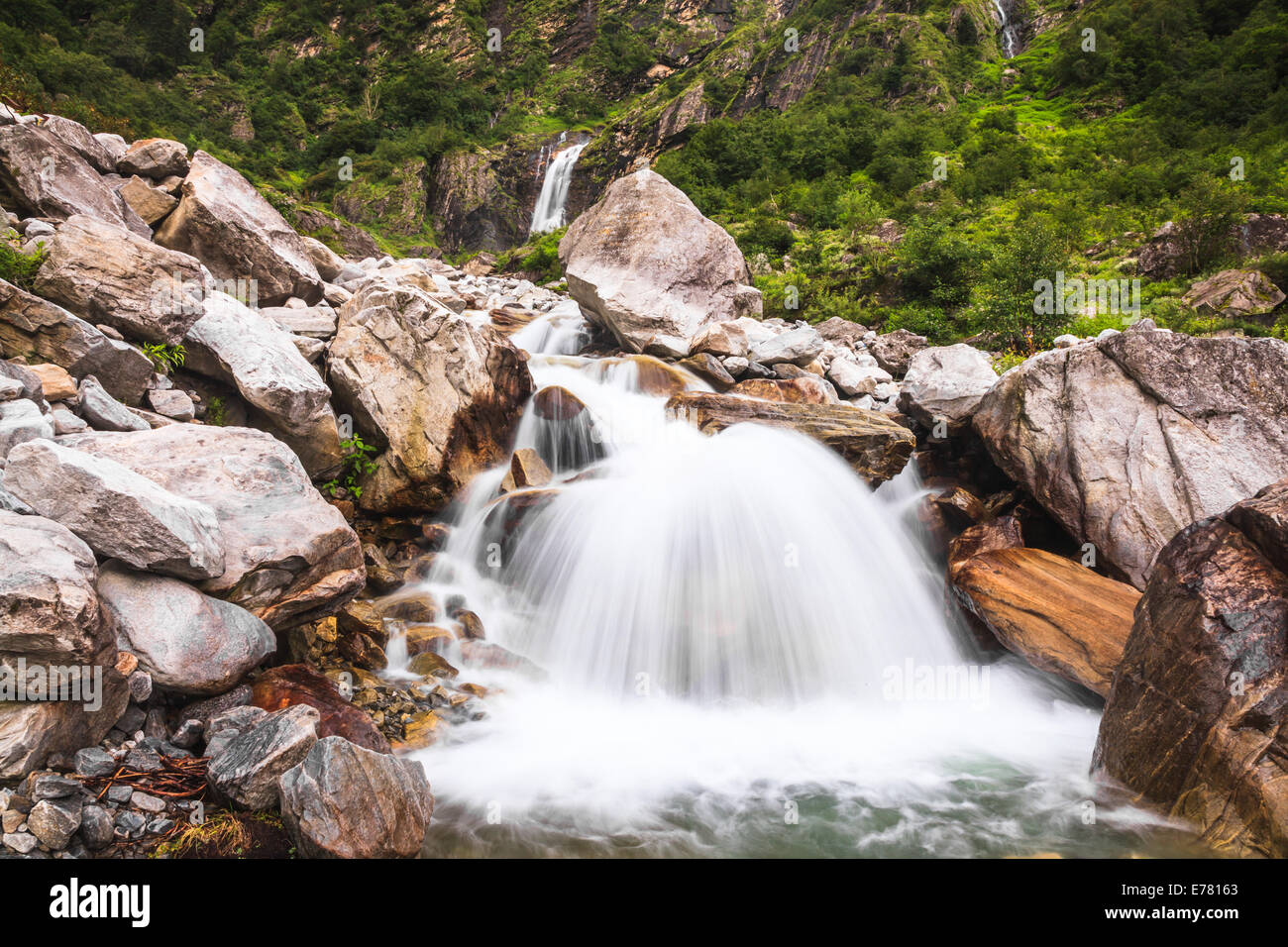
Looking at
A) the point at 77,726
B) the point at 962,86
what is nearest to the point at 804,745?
the point at 77,726

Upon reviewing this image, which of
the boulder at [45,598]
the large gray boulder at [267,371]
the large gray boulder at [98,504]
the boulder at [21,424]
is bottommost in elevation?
the boulder at [45,598]

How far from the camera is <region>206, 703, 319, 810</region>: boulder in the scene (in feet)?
12.2

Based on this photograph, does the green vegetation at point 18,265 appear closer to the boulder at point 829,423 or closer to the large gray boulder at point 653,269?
the boulder at point 829,423

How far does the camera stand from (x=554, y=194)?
1896 inches

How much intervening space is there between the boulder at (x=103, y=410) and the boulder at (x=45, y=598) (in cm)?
239

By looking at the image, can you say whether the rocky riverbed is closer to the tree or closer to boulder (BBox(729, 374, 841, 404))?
boulder (BBox(729, 374, 841, 404))

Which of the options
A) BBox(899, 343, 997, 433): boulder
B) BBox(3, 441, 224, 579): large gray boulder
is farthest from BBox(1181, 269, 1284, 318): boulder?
BBox(3, 441, 224, 579): large gray boulder

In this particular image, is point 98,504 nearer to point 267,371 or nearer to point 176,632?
point 176,632

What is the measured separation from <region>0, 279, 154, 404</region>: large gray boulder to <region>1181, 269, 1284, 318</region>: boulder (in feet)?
65.4

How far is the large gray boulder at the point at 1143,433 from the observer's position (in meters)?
7.41

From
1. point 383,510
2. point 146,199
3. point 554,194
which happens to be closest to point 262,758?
point 383,510

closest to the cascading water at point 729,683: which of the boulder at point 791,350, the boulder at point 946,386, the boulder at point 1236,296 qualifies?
the boulder at point 946,386

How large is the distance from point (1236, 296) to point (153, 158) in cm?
2190
